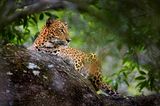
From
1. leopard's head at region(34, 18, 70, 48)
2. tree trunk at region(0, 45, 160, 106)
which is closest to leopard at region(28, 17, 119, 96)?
leopard's head at region(34, 18, 70, 48)

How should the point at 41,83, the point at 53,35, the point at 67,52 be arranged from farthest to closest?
the point at 53,35
the point at 67,52
the point at 41,83

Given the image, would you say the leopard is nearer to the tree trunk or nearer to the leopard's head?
the leopard's head

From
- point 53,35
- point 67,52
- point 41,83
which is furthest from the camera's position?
point 53,35

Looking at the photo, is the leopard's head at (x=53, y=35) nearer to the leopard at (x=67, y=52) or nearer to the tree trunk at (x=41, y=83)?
the leopard at (x=67, y=52)

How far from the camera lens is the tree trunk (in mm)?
4332

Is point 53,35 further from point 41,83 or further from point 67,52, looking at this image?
point 41,83

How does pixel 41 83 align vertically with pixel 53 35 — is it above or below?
below

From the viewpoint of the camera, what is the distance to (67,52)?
601cm

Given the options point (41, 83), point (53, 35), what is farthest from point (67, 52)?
point (41, 83)

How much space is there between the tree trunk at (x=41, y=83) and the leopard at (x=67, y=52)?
24.5 inches

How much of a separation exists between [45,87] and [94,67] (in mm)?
1441

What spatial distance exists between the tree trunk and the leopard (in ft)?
2.04

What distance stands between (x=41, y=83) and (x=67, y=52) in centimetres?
156

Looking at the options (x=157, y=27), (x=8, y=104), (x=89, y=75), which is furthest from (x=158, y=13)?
(x=89, y=75)
